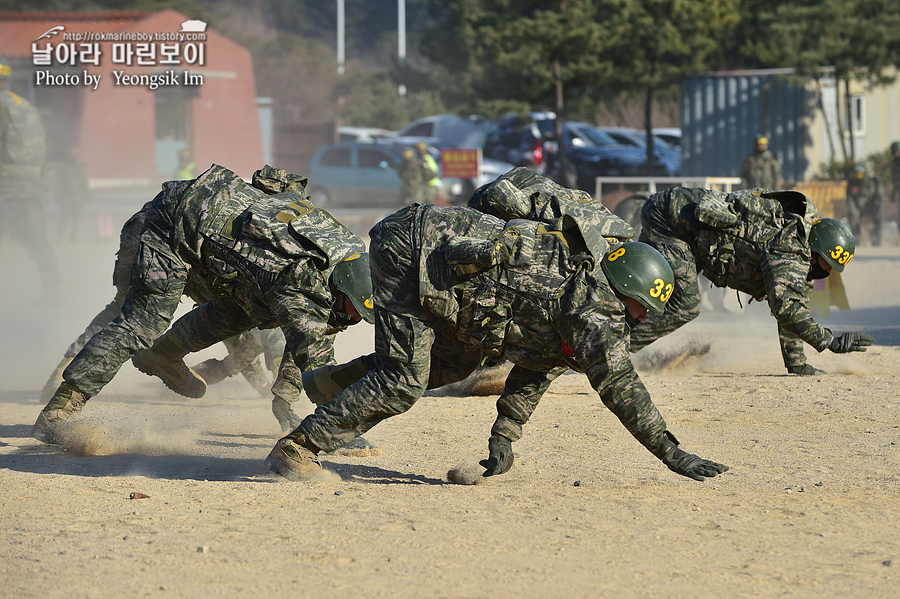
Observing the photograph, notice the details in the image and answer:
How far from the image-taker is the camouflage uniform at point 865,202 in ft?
68.4

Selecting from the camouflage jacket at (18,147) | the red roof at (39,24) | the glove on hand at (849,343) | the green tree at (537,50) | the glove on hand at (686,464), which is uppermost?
the red roof at (39,24)

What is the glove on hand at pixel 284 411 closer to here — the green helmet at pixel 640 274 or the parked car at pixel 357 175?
the green helmet at pixel 640 274

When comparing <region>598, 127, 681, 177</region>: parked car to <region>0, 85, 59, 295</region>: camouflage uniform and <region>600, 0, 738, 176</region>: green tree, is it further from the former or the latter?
<region>0, 85, 59, 295</region>: camouflage uniform

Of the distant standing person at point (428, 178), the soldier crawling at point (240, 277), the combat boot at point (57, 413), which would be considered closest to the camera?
the soldier crawling at point (240, 277)

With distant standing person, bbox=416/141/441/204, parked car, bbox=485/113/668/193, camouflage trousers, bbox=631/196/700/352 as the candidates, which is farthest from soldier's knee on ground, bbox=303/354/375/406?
parked car, bbox=485/113/668/193

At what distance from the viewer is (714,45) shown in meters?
28.2

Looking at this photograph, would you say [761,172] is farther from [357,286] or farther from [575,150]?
[357,286]

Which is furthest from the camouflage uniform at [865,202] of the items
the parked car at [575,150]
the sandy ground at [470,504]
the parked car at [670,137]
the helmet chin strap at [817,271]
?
the helmet chin strap at [817,271]

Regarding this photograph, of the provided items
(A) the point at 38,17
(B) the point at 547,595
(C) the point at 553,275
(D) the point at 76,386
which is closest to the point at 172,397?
(D) the point at 76,386

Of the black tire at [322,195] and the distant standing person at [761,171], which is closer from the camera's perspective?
the distant standing person at [761,171]

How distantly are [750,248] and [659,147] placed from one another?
927 inches

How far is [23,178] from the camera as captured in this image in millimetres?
11438

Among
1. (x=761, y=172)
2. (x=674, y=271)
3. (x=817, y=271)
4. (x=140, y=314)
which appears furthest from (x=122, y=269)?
(x=761, y=172)

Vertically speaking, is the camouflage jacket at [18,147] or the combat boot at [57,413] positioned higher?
the camouflage jacket at [18,147]
